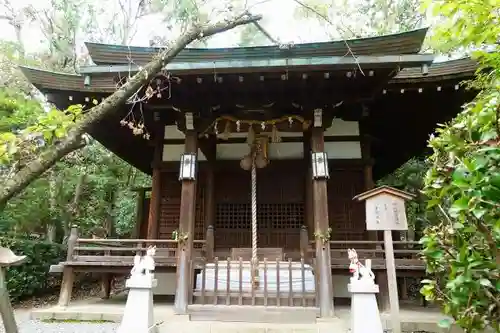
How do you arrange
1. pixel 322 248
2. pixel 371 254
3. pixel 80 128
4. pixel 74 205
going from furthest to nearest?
pixel 74 205
pixel 371 254
pixel 322 248
pixel 80 128

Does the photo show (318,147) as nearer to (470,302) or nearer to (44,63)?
(470,302)

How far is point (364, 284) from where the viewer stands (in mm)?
4586

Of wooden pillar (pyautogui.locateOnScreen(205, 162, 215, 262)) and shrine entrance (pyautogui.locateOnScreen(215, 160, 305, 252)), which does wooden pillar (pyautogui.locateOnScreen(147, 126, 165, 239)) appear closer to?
wooden pillar (pyautogui.locateOnScreen(205, 162, 215, 262))

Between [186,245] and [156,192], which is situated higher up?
[156,192]

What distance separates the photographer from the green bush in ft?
28.9

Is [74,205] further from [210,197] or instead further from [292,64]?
[292,64]

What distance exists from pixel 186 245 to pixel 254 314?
5.40 ft

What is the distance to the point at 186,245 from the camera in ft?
20.2

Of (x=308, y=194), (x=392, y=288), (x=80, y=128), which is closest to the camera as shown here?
(x=80, y=128)

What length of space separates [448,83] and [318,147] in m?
2.52

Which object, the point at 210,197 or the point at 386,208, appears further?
the point at 210,197

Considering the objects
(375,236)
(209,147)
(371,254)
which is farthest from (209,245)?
(375,236)

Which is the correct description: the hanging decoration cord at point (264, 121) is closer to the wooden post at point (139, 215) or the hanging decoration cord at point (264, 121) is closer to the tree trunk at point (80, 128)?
the tree trunk at point (80, 128)

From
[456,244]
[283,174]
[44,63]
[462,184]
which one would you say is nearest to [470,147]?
[462,184]
